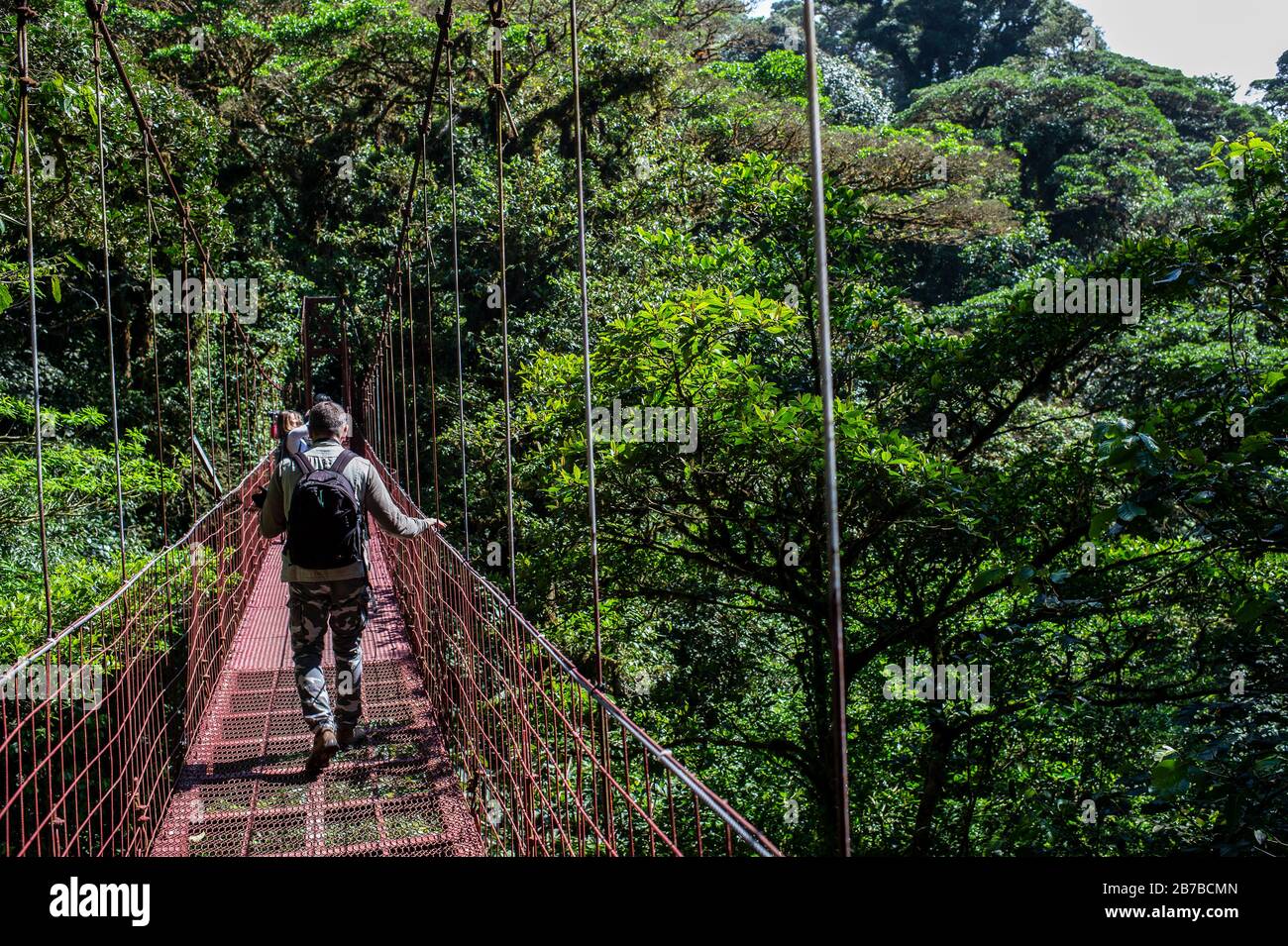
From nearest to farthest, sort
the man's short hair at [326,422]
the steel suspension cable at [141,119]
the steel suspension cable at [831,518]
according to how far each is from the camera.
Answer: the steel suspension cable at [831,518]
the man's short hair at [326,422]
the steel suspension cable at [141,119]

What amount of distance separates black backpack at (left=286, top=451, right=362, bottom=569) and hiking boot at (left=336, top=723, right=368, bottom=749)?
0.51 meters

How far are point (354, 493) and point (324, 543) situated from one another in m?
0.13

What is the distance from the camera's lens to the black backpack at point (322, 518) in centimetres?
229

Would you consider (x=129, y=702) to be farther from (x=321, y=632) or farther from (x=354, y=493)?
(x=354, y=493)

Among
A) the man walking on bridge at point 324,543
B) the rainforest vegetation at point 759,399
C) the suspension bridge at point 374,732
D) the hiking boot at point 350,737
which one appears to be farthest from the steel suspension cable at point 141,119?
the hiking boot at point 350,737

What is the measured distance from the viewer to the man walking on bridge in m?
2.32

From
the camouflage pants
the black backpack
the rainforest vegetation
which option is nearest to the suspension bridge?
the camouflage pants

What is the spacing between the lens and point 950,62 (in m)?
22.9

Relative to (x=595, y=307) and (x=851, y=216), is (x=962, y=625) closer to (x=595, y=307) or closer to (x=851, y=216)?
(x=851, y=216)

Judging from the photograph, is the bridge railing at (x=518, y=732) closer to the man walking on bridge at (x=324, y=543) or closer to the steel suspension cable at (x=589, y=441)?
the steel suspension cable at (x=589, y=441)

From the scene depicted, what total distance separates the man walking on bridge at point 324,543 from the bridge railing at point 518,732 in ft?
0.97

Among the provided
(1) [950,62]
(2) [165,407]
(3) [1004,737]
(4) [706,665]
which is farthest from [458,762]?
(1) [950,62]

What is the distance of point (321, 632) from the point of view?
96.5 inches
